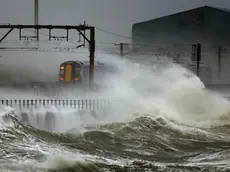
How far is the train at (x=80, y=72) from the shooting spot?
30.2 metres

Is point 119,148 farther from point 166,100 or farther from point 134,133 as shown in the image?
point 166,100

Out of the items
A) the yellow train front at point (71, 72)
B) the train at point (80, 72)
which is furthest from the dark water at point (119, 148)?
the yellow train front at point (71, 72)

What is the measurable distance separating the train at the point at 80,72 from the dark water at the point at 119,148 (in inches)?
498

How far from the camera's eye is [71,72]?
30.6 m

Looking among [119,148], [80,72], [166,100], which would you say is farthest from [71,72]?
[119,148]

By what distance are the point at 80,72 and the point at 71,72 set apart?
70 centimetres

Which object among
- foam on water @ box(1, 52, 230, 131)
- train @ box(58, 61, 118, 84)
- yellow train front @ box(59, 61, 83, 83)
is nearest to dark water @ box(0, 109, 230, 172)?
foam on water @ box(1, 52, 230, 131)

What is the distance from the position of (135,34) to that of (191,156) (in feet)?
131

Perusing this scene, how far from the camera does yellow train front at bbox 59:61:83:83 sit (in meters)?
30.3

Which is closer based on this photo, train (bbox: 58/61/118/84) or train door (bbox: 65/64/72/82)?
train (bbox: 58/61/118/84)

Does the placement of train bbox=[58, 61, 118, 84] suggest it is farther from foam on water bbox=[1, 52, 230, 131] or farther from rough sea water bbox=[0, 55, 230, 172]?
rough sea water bbox=[0, 55, 230, 172]

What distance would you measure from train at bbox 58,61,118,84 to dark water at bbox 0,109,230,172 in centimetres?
1265

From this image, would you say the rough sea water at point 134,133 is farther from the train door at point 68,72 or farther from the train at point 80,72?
the train door at point 68,72

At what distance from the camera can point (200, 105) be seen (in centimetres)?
2269
